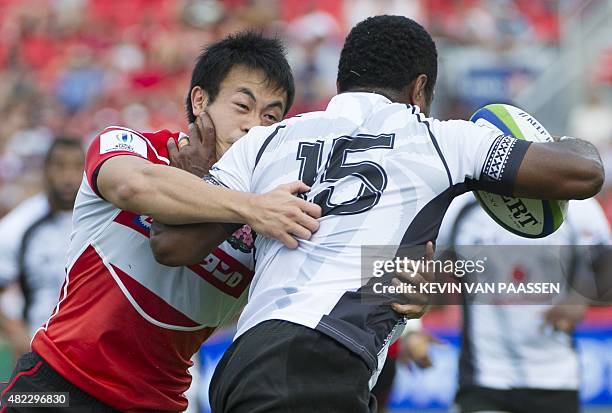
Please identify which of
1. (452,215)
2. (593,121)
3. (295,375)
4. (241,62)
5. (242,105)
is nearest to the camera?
(295,375)

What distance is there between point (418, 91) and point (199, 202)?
900mm

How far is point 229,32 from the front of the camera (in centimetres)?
1284

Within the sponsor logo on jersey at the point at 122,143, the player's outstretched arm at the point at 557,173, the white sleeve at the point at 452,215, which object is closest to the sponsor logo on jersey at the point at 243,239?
the sponsor logo on jersey at the point at 122,143

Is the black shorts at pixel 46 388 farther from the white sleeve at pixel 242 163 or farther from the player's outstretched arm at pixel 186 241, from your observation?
the white sleeve at pixel 242 163

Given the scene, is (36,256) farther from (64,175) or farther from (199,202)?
(199,202)

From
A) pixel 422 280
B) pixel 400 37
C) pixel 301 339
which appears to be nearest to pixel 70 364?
pixel 301 339

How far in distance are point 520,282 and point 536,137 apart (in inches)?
92.1

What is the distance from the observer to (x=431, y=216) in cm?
346

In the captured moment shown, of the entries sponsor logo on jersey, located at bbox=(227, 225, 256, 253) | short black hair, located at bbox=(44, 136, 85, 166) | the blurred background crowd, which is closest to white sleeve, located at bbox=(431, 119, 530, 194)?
sponsor logo on jersey, located at bbox=(227, 225, 256, 253)

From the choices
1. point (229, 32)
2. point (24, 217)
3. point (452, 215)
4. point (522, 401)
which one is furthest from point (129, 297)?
point (229, 32)

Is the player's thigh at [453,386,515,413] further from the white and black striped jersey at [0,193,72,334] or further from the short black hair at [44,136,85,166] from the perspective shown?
the short black hair at [44,136,85,166]

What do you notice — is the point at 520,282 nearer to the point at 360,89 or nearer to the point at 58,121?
the point at 360,89

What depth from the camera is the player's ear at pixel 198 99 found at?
4.35 metres

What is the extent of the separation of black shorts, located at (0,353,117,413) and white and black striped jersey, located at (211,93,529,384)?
882mm
